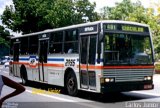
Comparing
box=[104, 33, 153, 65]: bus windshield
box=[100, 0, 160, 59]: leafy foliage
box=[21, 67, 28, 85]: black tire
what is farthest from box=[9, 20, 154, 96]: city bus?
box=[100, 0, 160, 59]: leafy foliage

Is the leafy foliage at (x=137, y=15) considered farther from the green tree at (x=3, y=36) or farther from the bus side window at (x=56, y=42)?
the green tree at (x=3, y=36)

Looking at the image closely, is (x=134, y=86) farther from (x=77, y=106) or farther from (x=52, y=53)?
(x=52, y=53)

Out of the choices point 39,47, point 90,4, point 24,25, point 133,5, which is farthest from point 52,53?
point 133,5

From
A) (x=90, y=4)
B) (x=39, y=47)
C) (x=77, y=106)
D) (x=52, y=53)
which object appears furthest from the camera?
(x=90, y=4)

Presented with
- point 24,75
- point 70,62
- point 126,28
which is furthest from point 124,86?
point 24,75

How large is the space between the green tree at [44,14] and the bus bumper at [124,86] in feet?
90.2

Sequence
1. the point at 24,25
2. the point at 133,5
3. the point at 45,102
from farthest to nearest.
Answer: the point at 133,5, the point at 24,25, the point at 45,102

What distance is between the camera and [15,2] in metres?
49.9

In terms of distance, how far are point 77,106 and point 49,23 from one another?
32616 millimetres

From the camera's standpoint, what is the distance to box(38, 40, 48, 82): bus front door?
1789 centimetres

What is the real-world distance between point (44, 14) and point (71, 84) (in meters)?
30.8

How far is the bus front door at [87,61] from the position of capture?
13203 millimetres

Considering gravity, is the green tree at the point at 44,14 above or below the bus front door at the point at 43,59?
above

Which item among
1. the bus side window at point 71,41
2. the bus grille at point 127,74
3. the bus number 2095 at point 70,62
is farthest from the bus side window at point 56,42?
the bus grille at point 127,74
